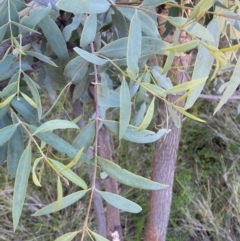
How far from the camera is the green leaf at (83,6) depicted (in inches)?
14.4

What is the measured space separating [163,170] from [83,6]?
67cm

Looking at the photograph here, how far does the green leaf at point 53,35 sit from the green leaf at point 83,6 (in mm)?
93

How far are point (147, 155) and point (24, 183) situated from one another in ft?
4.07

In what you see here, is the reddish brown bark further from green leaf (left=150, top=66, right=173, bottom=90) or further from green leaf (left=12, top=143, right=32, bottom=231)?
green leaf (left=12, top=143, right=32, bottom=231)

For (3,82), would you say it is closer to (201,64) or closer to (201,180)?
(201,64)

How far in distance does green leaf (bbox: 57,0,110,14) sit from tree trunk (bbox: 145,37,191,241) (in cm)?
46

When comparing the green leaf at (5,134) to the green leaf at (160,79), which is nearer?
the green leaf at (5,134)

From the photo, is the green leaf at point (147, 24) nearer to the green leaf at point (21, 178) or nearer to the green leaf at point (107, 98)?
the green leaf at point (107, 98)

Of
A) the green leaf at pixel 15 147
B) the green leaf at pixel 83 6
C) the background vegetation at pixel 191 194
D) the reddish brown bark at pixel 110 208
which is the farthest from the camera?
the background vegetation at pixel 191 194

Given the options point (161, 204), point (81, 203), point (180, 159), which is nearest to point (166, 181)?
point (161, 204)

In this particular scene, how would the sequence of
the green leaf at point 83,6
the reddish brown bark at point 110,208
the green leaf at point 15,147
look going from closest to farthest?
1. the green leaf at point 83,6
2. the green leaf at point 15,147
3. the reddish brown bark at point 110,208

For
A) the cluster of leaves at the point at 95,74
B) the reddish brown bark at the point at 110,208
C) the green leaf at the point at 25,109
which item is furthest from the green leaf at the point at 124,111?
the reddish brown bark at the point at 110,208

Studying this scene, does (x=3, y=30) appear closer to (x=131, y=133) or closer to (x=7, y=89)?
(x=7, y=89)

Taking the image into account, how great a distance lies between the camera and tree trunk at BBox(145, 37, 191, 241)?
0.92 m
